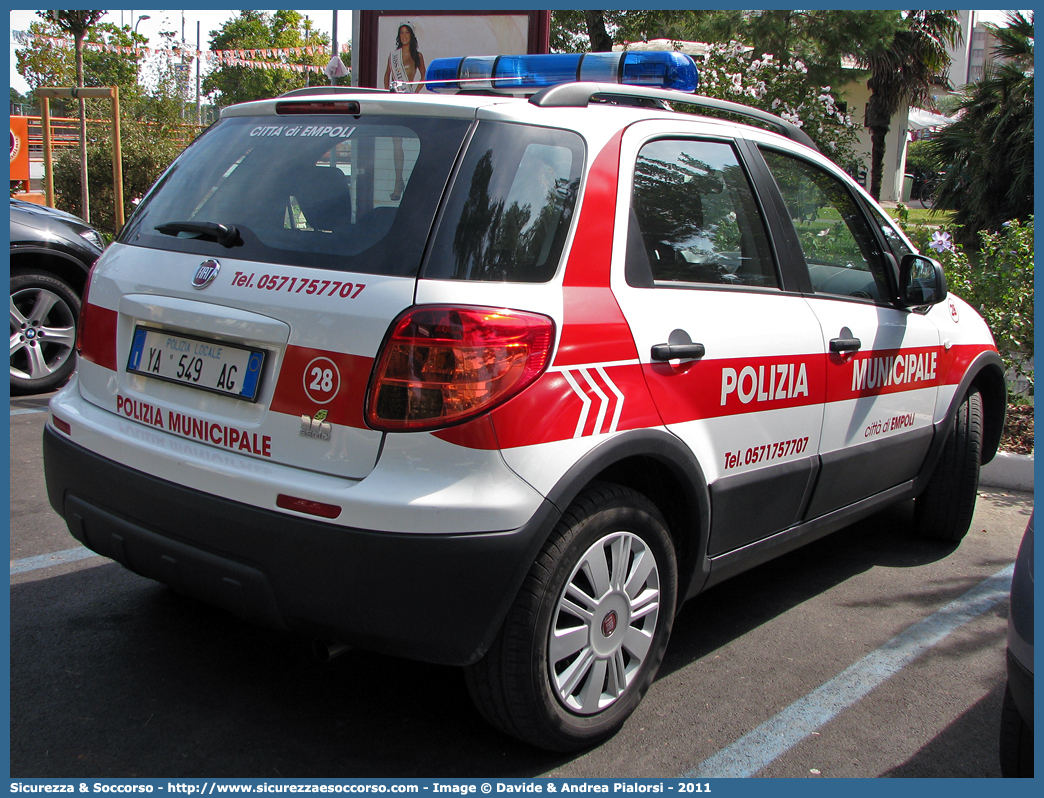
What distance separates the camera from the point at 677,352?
8.79ft

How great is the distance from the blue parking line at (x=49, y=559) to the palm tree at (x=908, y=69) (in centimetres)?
1565

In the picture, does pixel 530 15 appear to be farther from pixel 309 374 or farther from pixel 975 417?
pixel 309 374

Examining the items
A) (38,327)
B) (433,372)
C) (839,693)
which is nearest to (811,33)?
(38,327)

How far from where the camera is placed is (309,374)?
2.30 m

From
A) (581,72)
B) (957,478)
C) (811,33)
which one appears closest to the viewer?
(581,72)

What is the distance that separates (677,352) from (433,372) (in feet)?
2.67

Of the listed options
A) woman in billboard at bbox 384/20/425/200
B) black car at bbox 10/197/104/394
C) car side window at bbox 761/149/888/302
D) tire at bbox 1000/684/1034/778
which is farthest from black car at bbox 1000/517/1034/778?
woman in billboard at bbox 384/20/425/200

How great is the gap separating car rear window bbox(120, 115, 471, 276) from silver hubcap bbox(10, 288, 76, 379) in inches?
158

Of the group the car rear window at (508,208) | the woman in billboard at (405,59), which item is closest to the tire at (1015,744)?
the car rear window at (508,208)

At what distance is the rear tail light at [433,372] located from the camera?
2.21 metres

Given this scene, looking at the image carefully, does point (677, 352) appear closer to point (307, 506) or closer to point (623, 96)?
point (623, 96)

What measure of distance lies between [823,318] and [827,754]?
1482mm
